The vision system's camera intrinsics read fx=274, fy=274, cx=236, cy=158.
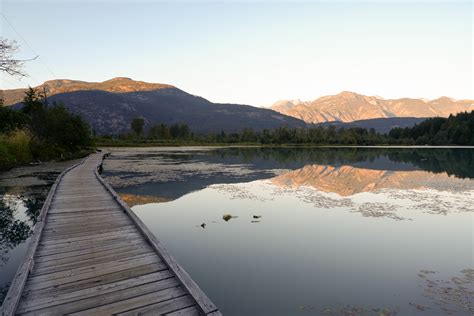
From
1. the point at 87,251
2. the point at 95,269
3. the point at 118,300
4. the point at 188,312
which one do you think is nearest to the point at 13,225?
the point at 87,251

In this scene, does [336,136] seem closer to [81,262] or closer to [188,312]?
[81,262]

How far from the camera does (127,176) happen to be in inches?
979

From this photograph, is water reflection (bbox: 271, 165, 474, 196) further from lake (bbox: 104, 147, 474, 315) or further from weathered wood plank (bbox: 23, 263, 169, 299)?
weathered wood plank (bbox: 23, 263, 169, 299)

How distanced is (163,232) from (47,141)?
3763cm

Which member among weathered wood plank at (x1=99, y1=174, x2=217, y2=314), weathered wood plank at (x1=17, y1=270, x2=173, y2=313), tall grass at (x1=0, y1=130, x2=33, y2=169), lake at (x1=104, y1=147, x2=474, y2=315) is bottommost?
lake at (x1=104, y1=147, x2=474, y2=315)

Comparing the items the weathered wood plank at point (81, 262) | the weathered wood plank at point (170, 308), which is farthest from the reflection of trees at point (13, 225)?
the weathered wood plank at point (170, 308)

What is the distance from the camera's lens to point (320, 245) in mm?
9773

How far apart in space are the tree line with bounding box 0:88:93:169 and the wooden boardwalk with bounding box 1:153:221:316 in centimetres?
2025

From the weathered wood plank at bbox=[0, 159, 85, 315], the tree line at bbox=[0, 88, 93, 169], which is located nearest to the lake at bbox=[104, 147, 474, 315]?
the weathered wood plank at bbox=[0, 159, 85, 315]

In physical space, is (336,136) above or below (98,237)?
above

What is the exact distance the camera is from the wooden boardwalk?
4.70 meters

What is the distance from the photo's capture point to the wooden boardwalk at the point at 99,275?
470cm

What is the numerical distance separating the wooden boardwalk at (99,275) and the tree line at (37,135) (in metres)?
20.3

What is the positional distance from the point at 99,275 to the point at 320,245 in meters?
7.14
